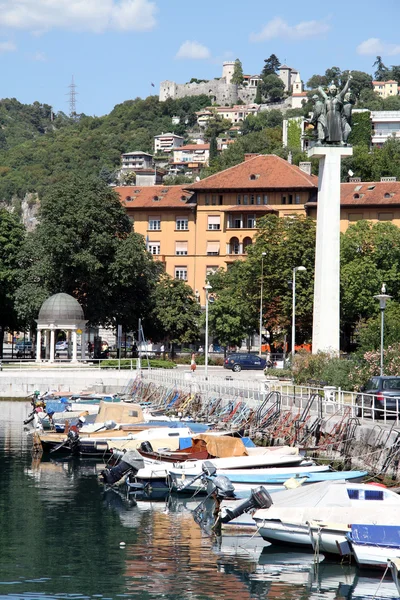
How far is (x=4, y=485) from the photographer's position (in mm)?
38094

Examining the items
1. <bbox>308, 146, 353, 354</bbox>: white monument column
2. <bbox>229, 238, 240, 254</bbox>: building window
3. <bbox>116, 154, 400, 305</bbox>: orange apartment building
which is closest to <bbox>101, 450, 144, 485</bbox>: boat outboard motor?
<bbox>308, 146, 353, 354</bbox>: white monument column

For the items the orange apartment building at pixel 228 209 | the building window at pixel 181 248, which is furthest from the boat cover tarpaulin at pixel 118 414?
the building window at pixel 181 248

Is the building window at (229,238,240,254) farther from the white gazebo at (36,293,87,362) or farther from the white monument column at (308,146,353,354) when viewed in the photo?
the white monument column at (308,146,353,354)

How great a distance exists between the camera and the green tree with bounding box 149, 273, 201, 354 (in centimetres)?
9431

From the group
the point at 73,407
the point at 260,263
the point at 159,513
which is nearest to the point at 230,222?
the point at 260,263

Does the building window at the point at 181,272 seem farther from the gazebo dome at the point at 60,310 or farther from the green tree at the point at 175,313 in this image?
the gazebo dome at the point at 60,310

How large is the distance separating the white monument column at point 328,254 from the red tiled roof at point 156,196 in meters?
63.7

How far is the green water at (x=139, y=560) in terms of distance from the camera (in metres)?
24.0

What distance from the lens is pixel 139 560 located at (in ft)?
87.6

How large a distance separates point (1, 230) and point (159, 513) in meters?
62.0

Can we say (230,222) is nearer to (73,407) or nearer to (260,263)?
(260,263)

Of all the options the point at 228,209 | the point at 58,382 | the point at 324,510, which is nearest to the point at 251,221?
the point at 228,209

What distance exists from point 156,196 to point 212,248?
9649mm

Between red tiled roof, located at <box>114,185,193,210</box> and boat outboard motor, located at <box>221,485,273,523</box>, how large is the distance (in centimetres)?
8971
